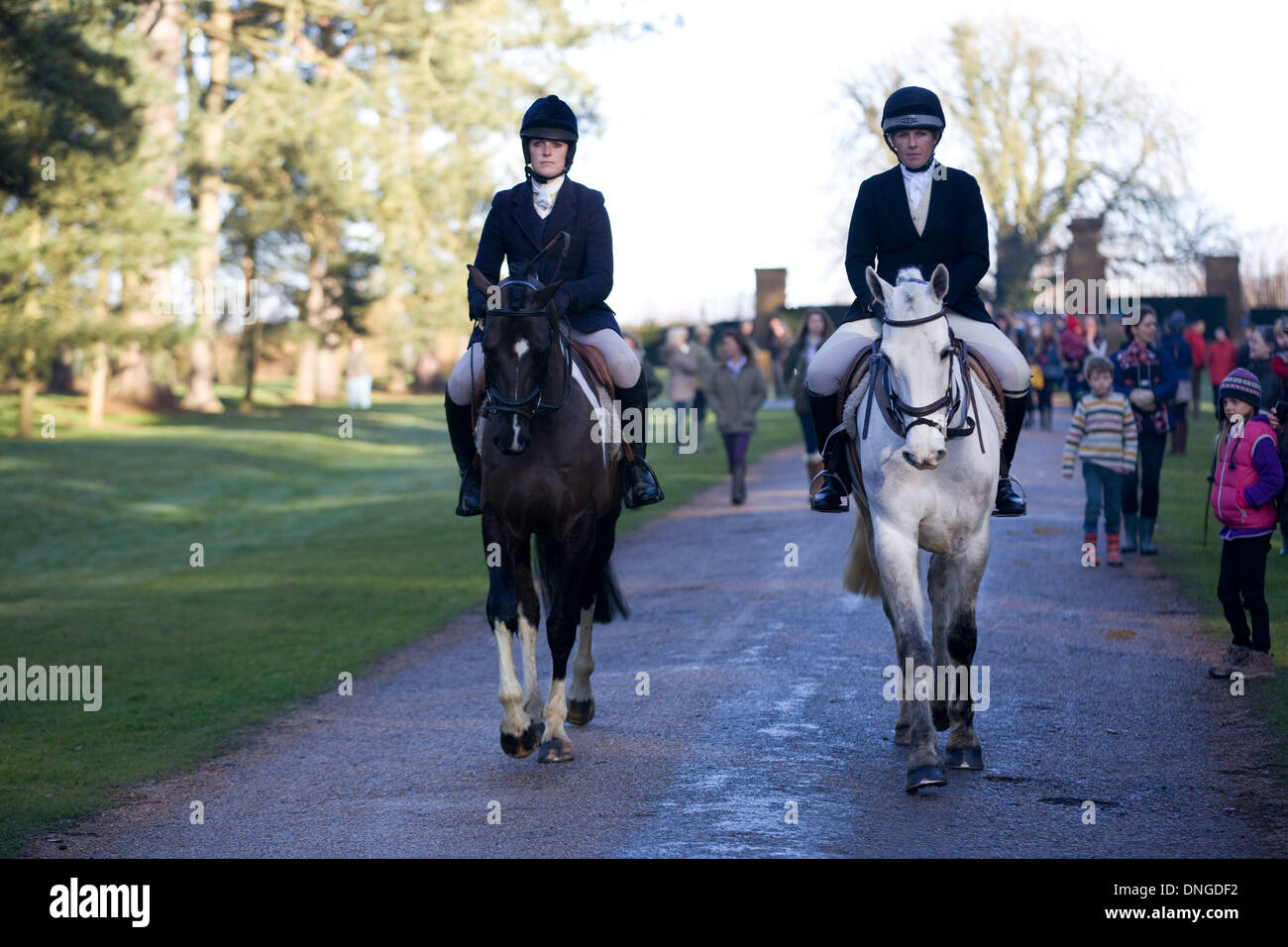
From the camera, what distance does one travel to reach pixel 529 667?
25.9 feet

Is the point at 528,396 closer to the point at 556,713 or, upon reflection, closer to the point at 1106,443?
the point at 556,713

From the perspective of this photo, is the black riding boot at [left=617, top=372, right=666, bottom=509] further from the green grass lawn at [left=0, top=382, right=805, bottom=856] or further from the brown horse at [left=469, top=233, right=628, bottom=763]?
the green grass lawn at [left=0, top=382, right=805, bottom=856]

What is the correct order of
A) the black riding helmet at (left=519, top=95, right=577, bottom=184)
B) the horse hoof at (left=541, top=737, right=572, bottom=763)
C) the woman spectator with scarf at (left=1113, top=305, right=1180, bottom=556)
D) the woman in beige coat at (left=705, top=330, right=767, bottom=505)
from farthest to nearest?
the woman in beige coat at (left=705, top=330, right=767, bottom=505)
the woman spectator with scarf at (left=1113, top=305, right=1180, bottom=556)
the black riding helmet at (left=519, top=95, right=577, bottom=184)
the horse hoof at (left=541, top=737, right=572, bottom=763)

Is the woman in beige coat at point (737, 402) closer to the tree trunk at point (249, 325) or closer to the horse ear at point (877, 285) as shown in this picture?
the horse ear at point (877, 285)

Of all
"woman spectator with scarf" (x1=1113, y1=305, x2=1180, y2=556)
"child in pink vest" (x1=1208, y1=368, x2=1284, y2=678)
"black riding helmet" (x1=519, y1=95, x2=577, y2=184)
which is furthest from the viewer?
"woman spectator with scarf" (x1=1113, y1=305, x2=1180, y2=556)

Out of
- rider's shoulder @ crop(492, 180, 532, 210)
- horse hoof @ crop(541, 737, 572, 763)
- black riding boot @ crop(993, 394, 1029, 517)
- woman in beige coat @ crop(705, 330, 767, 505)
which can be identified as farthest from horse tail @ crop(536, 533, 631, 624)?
woman in beige coat @ crop(705, 330, 767, 505)

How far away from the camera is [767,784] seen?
6.96 metres

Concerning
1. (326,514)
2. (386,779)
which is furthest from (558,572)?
(326,514)

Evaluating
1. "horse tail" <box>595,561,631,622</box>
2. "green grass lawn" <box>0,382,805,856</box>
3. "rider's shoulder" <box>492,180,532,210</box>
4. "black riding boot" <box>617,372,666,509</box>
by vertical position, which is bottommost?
"green grass lawn" <box>0,382,805,856</box>

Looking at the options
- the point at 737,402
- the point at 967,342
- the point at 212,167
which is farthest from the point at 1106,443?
the point at 212,167

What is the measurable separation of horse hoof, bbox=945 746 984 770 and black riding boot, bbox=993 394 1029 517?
1.27m

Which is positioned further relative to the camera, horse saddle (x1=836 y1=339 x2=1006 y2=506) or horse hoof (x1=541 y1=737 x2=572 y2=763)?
horse hoof (x1=541 y1=737 x2=572 y2=763)

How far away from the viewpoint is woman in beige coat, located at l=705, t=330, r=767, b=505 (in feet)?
65.9
